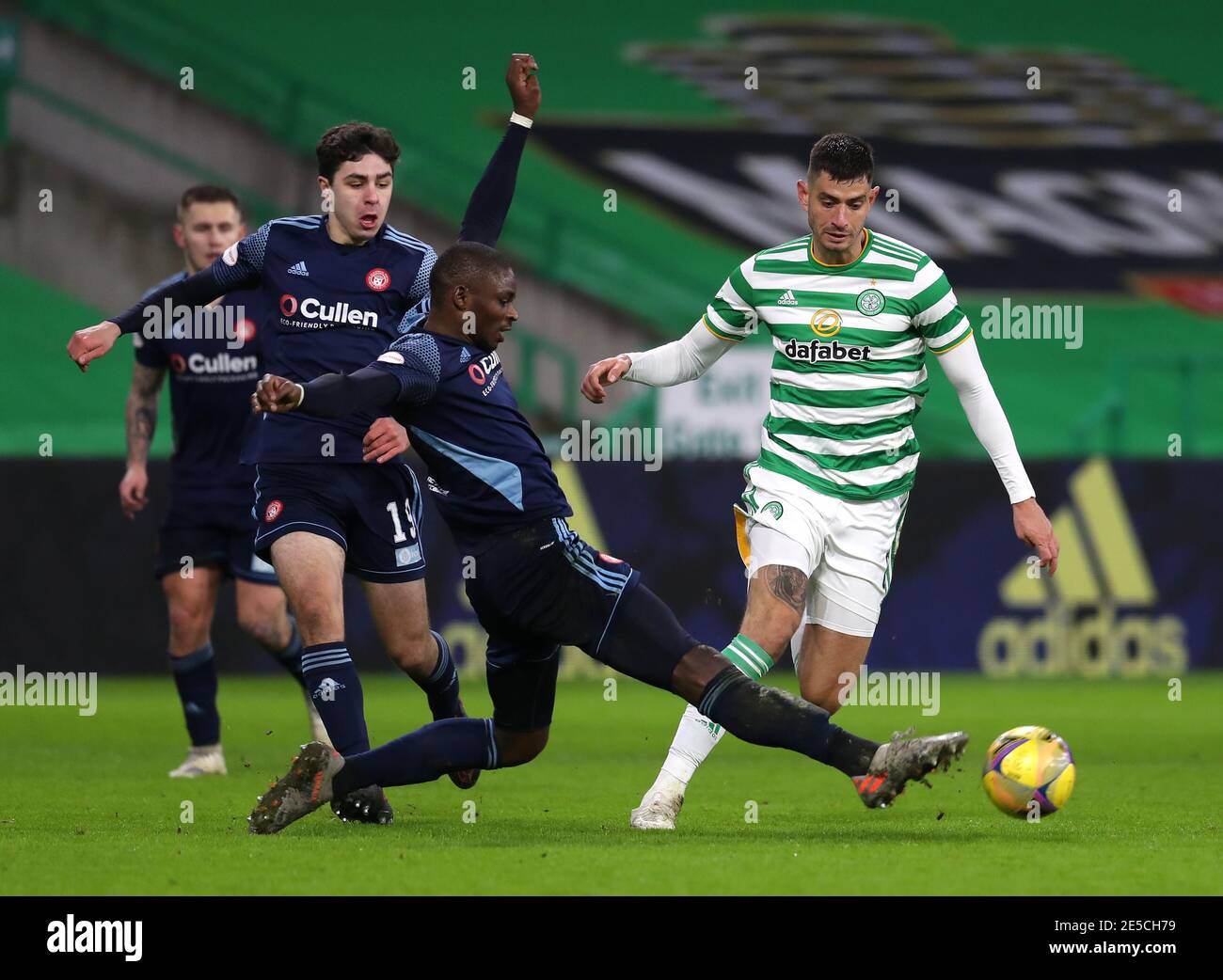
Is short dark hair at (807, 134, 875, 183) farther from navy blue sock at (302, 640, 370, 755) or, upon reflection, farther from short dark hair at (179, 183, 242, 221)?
short dark hair at (179, 183, 242, 221)

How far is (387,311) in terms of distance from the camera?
23.0 feet

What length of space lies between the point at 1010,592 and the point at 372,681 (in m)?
4.54

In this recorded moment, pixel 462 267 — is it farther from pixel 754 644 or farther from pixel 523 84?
pixel 754 644

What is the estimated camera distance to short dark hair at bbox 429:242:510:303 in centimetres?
612

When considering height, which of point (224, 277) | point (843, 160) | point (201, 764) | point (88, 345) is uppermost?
point (843, 160)

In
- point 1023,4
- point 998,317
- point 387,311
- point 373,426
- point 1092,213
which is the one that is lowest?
point 373,426

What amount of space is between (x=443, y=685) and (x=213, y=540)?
6.00 ft

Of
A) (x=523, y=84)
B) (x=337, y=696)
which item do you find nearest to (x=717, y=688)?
(x=337, y=696)

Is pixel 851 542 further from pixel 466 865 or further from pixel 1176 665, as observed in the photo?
pixel 1176 665

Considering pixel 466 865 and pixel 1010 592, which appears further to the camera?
pixel 1010 592

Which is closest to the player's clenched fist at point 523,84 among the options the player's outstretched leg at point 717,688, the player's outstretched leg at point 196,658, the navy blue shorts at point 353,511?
the navy blue shorts at point 353,511

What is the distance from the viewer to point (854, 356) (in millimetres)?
6762
